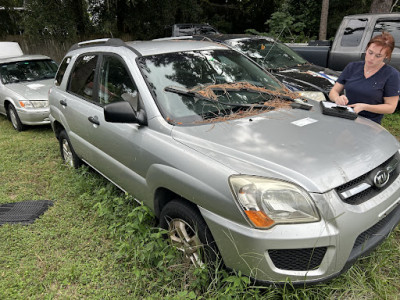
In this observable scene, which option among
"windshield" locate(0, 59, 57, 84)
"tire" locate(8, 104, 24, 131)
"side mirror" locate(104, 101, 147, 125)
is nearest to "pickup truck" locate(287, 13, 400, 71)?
"side mirror" locate(104, 101, 147, 125)

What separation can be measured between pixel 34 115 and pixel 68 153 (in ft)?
7.96

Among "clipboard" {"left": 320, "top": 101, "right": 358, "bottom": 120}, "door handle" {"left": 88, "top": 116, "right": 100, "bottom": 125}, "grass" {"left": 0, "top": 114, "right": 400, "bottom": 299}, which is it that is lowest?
"grass" {"left": 0, "top": 114, "right": 400, "bottom": 299}

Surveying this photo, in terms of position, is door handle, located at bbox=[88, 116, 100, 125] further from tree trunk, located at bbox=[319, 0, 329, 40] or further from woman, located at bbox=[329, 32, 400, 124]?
tree trunk, located at bbox=[319, 0, 329, 40]

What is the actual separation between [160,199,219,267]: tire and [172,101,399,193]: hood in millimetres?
452

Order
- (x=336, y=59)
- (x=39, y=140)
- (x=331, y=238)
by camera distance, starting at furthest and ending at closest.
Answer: (x=336, y=59)
(x=39, y=140)
(x=331, y=238)

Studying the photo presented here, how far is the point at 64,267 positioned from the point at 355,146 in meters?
2.52

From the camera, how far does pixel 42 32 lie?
11.5 meters

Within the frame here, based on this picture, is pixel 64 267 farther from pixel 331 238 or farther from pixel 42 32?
pixel 42 32

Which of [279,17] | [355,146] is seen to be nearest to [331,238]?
[355,146]

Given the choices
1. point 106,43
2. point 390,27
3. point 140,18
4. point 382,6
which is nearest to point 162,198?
point 106,43

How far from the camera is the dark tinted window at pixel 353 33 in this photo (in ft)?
22.4

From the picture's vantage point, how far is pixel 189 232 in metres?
2.49

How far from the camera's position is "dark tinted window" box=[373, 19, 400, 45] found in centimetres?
651

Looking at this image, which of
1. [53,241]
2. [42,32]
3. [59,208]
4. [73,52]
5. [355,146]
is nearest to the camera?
[355,146]
